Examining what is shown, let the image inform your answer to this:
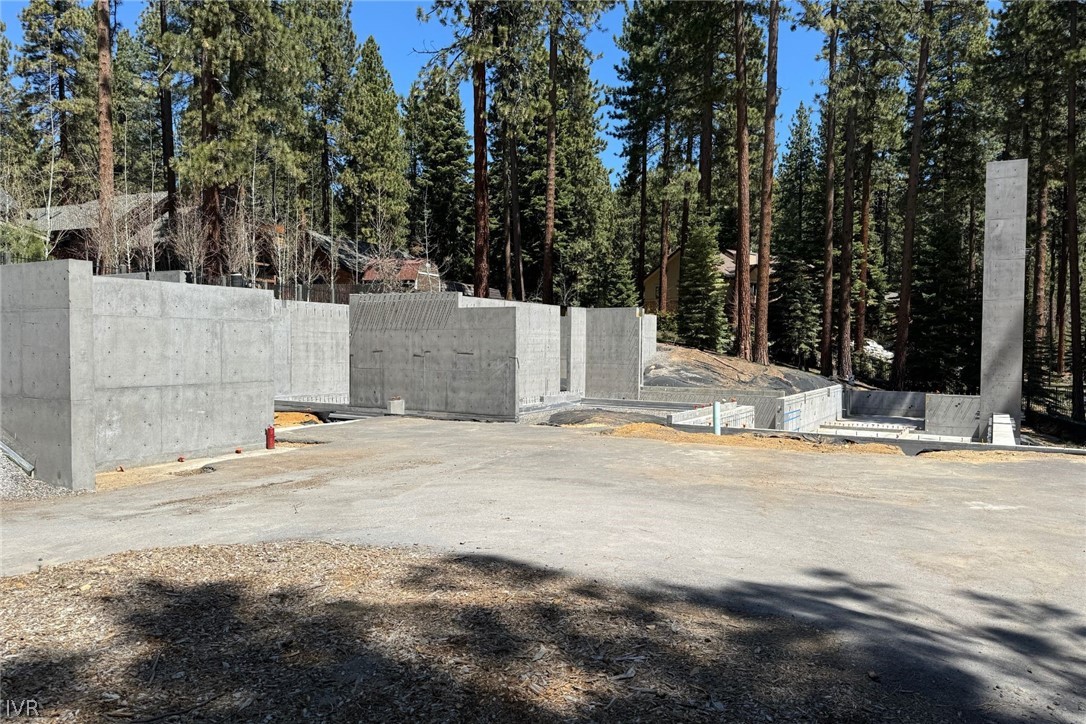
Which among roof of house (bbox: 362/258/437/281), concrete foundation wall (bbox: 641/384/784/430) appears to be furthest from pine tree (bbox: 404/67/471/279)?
concrete foundation wall (bbox: 641/384/784/430)

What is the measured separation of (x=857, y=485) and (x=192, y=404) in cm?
1117

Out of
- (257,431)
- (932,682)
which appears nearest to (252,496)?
(257,431)

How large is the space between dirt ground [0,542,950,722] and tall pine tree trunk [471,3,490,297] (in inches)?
756

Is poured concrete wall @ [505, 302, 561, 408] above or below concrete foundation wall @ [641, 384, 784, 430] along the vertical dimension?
above

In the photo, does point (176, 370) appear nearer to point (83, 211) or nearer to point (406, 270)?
point (83, 211)

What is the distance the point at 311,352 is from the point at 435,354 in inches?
221

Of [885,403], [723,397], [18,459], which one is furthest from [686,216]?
[18,459]

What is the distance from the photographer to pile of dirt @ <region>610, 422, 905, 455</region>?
13781 millimetres

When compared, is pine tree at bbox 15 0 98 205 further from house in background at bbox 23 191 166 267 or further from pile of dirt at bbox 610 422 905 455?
pile of dirt at bbox 610 422 905 455

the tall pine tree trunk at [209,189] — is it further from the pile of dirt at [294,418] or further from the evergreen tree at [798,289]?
the evergreen tree at [798,289]

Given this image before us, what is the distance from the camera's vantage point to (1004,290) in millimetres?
21516

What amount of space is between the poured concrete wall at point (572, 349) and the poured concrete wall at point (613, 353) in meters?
0.35

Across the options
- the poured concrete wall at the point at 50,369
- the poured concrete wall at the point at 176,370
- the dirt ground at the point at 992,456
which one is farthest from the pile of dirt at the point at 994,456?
the poured concrete wall at the point at 50,369

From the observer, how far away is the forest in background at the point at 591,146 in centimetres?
2419
